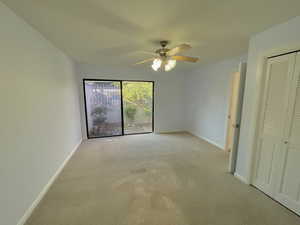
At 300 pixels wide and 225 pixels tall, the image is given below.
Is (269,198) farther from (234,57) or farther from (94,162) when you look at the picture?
(94,162)

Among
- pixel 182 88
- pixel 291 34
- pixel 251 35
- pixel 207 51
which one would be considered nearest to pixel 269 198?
pixel 291 34

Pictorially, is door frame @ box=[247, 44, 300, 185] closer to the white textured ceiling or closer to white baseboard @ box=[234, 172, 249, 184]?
white baseboard @ box=[234, 172, 249, 184]

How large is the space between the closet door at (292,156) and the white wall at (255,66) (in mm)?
262

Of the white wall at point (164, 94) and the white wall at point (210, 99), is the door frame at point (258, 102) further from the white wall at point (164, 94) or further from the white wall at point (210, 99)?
the white wall at point (164, 94)

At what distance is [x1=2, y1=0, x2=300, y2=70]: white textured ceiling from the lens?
4.26ft

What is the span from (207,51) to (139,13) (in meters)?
1.81

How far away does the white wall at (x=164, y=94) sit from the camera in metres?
4.23

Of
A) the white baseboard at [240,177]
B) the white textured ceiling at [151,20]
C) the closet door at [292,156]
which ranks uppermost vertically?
the white textured ceiling at [151,20]

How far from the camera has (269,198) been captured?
180 cm

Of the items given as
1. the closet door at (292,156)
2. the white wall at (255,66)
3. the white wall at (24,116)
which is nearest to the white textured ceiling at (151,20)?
the white wall at (255,66)

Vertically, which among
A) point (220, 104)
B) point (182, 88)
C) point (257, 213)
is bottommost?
point (257, 213)

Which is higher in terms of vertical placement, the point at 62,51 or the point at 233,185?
the point at 62,51

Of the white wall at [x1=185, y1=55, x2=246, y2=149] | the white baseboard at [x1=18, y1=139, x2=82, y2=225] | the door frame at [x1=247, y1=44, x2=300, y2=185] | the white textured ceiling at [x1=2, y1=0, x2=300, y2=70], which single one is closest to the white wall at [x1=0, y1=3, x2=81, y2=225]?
the white baseboard at [x1=18, y1=139, x2=82, y2=225]

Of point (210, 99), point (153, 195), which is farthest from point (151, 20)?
point (210, 99)
